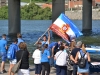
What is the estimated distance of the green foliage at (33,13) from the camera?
151375 millimetres

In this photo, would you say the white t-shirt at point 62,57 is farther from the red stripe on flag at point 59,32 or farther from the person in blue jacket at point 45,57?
the red stripe on flag at point 59,32

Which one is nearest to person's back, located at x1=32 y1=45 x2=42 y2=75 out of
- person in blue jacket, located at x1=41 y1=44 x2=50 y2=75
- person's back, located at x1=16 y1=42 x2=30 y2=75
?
person in blue jacket, located at x1=41 y1=44 x2=50 y2=75

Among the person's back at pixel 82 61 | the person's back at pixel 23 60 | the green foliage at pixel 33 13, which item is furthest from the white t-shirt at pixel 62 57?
the green foliage at pixel 33 13

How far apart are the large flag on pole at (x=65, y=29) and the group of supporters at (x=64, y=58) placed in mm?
673

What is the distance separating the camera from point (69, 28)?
62.8ft

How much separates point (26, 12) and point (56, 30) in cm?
13227

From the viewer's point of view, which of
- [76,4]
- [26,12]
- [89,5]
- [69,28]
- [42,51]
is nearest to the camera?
[42,51]

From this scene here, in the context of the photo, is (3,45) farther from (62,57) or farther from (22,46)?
(22,46)

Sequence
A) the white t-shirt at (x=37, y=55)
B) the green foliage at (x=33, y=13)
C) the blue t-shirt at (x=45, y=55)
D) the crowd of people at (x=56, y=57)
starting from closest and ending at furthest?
the crowd of people at (x=56, y=57) → the blue t-shirt at (x=45, y=55) → the white t-shirt at (x=37, y=55) → the green foliage at (x=33, y=13)

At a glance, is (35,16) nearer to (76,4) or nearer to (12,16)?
(76,4)

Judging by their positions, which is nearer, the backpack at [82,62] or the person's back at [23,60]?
the person's back at [23,60]

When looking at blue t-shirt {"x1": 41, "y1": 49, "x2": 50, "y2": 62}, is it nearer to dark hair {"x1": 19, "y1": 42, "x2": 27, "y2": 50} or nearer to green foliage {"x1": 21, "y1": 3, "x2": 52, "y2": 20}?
dark hair {"x1": 19, "y1": 42, "x2": 27, "y2": 50}

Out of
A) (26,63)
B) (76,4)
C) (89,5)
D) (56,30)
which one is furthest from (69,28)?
(76,4)

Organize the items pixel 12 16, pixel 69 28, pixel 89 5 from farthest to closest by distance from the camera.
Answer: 1. pixel 89 5
2. pixel 12 16
3. pixel 69 28
